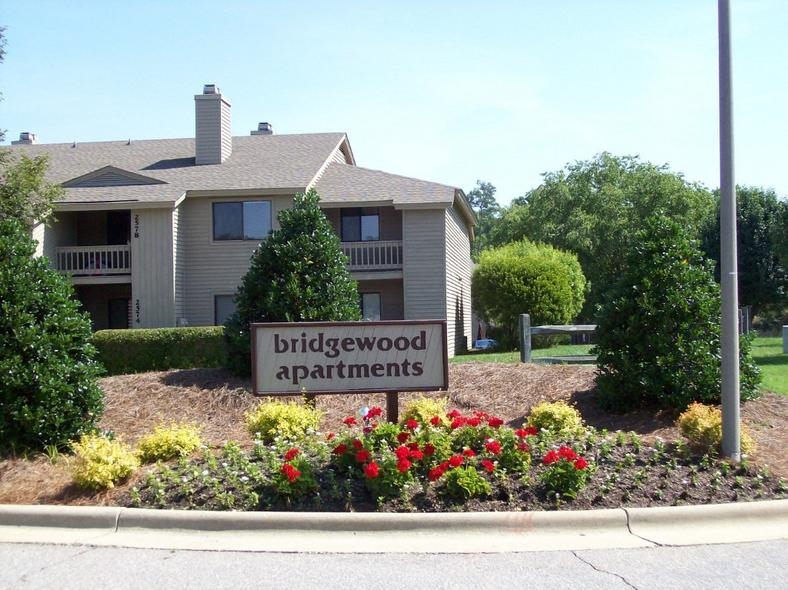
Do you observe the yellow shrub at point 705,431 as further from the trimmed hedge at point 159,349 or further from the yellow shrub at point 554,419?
the trimmed hedge at point 159,349

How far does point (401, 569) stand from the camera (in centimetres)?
578

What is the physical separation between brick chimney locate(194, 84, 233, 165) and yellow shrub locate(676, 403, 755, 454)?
20.4 metres

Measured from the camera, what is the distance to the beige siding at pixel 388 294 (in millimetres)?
25875

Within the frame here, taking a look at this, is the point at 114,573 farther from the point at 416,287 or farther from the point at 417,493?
the point at 416,287

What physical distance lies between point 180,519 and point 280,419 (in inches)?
94.6

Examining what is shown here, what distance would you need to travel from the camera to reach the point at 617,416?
11.0 meters

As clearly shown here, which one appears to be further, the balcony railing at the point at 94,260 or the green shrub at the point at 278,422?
the balcony railing at the point at 94,260

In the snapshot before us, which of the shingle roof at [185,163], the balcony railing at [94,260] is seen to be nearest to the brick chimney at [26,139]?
the shingle roof at [185,163]

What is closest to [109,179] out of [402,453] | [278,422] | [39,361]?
[39,361]

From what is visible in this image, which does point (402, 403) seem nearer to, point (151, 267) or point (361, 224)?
point (151, 267)

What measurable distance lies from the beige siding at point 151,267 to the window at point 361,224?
5.61m

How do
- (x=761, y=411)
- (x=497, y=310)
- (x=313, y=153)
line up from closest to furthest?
(x=761, y=411) < (x=313, y=153) < (x=497, y=310)

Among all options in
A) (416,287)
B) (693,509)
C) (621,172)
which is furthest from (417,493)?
(621,172)

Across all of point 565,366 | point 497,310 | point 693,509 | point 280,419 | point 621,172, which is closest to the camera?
point 693,509
